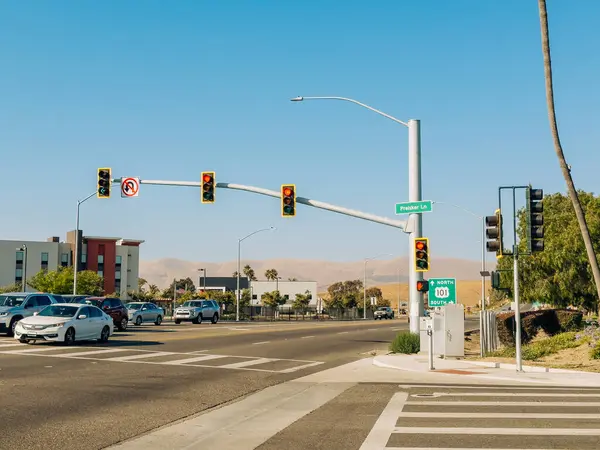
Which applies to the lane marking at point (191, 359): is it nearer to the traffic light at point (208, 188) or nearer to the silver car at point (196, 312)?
the traffic light at point (208, 188)

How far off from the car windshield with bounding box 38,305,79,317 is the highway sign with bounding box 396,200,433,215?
39.5 feet

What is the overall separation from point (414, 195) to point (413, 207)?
88cm

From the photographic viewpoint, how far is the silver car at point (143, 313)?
4891 centimetres

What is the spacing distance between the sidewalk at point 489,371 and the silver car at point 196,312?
32642 mm

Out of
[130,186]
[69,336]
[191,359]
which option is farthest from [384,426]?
[130,186]

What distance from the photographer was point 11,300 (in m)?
33.3

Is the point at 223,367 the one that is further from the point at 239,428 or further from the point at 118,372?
the point at 239,428

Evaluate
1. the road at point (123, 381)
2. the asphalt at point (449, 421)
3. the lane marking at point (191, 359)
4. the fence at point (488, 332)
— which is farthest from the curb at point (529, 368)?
the lane marking at point (191, 359)

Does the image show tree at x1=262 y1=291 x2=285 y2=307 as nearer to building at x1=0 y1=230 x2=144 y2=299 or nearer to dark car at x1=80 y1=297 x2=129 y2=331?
building at x1=0 y1=230 x2=144 y2=299

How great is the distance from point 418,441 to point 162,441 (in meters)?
3.24

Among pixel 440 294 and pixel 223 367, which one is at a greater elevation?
pixel 440 294

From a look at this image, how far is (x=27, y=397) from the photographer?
43.7 ft

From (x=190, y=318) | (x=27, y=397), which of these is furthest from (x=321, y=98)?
(x=190, y=318)

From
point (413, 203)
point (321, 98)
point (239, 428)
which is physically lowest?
point (239, 428)
